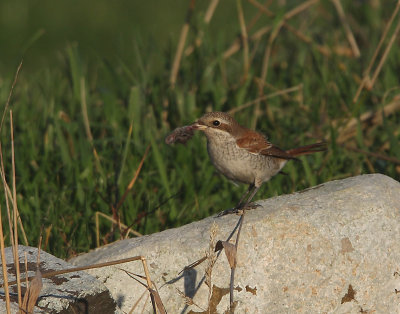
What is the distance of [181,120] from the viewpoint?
21.6 feet

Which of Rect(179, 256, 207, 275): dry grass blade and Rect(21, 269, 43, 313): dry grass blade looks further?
Rect(179, 256, 207, 275): dry grass blade

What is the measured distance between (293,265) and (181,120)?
3.08m

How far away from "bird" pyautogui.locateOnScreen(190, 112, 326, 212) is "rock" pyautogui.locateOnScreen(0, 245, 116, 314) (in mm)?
1698

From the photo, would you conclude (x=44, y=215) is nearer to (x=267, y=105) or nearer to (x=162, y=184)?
(x=162, y=184)

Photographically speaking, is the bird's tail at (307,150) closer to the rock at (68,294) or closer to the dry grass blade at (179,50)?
the dry grass blade at (179,50)

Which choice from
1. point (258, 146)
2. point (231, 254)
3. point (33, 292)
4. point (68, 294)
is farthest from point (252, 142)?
point (33, 292)

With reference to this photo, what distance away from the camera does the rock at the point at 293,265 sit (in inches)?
145

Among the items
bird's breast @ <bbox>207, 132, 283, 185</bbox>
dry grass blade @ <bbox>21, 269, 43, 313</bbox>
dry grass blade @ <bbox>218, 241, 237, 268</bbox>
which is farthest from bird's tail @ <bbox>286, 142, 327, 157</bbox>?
dry grass blade @ <bbox>21, 269, 43, 313</bbox>

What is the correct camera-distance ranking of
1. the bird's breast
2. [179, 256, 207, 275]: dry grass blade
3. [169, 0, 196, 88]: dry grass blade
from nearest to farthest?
[179, 256, 207, 275]: dry grass blade → the bird's breast → [169, 0, 196, 88]: dry grass blade

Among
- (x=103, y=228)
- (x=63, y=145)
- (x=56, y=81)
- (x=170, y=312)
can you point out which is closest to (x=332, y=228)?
(x=170, y=312)

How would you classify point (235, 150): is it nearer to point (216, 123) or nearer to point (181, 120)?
→ point (216, 123)

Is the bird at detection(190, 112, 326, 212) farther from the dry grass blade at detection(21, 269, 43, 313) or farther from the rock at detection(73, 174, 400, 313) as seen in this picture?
the dry grass blade at detection(21, 269, 43, 313)

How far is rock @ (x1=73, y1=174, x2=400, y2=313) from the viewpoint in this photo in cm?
368

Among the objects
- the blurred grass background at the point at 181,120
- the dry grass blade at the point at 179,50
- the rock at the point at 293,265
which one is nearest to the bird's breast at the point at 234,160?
the blurred grass background at the point at 181,120
